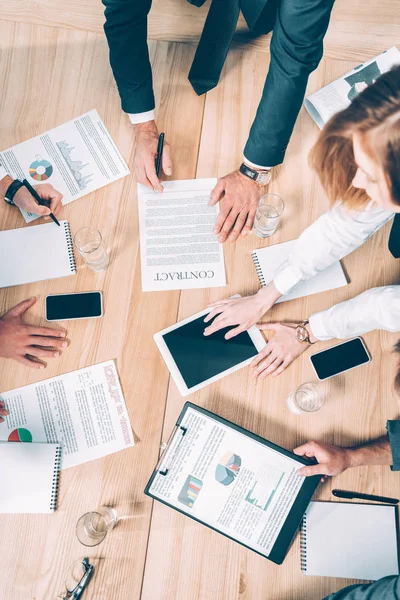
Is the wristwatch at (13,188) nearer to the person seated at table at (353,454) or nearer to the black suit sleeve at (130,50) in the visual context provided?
the black suit sleeve at (130,50)

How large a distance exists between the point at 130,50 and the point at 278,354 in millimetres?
891

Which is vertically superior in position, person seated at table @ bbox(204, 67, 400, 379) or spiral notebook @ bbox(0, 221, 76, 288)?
person seated at table @ bbox(204, 67, 400, 379)

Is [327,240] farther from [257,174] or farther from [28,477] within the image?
[28,477]

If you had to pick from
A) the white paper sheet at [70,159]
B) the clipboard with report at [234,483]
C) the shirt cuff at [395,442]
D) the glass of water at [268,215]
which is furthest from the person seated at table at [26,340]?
the shirt cuff at [395,442]

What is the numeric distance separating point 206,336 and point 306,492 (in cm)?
45

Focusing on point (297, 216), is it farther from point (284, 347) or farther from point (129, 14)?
point (129, 14)

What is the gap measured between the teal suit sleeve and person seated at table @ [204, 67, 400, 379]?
0.50m

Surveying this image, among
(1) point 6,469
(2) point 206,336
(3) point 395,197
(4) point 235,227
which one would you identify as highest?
(3) point 395,197

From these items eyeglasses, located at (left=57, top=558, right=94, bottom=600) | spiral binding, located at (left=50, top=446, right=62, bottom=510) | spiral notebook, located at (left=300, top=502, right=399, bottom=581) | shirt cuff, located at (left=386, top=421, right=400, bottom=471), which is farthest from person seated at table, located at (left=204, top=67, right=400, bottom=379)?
eyeglasses, located at (left=57, top=558, right=94, bottom=600)

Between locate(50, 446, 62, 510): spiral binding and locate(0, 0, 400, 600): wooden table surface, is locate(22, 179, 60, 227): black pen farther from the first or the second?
locate(50, 446, 62, 510): spiral binding

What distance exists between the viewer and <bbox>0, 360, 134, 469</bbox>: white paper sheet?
1.14m

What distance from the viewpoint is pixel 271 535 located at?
1085mm

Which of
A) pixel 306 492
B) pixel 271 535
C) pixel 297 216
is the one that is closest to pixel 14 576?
pixel 271 535

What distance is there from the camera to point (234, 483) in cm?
111
